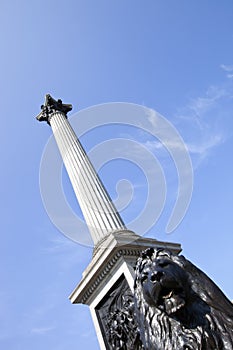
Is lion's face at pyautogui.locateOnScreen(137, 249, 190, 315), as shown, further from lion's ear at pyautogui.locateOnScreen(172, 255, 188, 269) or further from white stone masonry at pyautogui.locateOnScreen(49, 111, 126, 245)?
white stone masonry at pyautogui.locateOnScreen(49, 111, 126, 245)

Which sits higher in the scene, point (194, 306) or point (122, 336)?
point (122, 336)

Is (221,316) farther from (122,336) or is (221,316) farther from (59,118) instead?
(59,118)

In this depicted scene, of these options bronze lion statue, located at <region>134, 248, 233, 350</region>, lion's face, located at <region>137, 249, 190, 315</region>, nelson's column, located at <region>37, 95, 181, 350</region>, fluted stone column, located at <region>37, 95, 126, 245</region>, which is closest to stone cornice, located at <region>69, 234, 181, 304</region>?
nelson's column, located at <region>37, 95, 181, 350</region>

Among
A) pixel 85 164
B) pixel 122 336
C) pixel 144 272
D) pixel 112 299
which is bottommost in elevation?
pixel 144 272

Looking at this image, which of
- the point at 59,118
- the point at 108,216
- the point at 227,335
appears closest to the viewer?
the point at 227,335

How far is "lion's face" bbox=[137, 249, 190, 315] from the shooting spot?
338cm

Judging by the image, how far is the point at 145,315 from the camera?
11.9 ft

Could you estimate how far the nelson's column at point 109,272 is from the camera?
734 centimetres

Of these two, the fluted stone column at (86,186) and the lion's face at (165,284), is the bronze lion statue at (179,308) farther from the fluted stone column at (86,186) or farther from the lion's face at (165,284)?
the fluted stone column at (86,186)

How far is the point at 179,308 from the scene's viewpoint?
3.32 m

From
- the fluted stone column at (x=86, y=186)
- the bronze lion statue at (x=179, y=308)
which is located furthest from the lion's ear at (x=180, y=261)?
the fluted stone column at (x=86, y=186)

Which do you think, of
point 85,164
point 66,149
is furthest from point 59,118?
point 85,164

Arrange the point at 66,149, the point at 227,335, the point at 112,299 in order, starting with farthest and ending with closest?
the point at 66,149
the point at 112,299
the point at 227,335

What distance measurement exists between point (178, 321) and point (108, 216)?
721 centimetres
